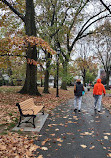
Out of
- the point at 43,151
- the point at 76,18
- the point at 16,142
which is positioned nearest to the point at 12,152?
the point at 16,142

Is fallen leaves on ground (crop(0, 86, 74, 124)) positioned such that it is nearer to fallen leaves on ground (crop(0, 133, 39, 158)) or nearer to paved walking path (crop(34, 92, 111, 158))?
fallen leaves on ground (crop(0, 133, 39, 158))

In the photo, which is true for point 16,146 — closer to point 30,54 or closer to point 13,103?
point 13,103

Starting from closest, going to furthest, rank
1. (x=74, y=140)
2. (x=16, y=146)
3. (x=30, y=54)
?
1. (x=16, y=146)
2. (x=74, y=140)
3. (x=30, y=54)

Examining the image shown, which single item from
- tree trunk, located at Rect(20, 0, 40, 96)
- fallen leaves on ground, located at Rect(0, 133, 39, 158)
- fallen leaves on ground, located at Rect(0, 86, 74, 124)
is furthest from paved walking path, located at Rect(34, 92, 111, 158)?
tree trunk, located at Rect(20, 0, 40, 96)

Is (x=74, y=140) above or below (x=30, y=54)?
below

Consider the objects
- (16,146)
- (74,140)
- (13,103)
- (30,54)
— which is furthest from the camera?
(30,54)

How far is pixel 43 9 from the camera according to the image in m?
19.4

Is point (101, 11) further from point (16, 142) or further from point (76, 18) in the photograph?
point (16, 142)

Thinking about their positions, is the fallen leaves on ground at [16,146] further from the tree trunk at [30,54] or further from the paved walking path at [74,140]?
the tree trunk at [30,54]

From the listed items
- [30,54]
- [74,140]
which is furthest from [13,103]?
[74,140]

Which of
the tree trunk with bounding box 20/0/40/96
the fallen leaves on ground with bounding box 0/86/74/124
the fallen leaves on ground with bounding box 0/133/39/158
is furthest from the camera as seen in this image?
the tree trunk with bounding box 20/0/40/96

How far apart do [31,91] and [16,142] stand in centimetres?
933

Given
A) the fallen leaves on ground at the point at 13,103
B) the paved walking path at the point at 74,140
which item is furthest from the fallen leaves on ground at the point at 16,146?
the fallen leaves on ground at the point at 13,103

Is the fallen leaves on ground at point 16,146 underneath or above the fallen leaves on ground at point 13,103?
underneath
